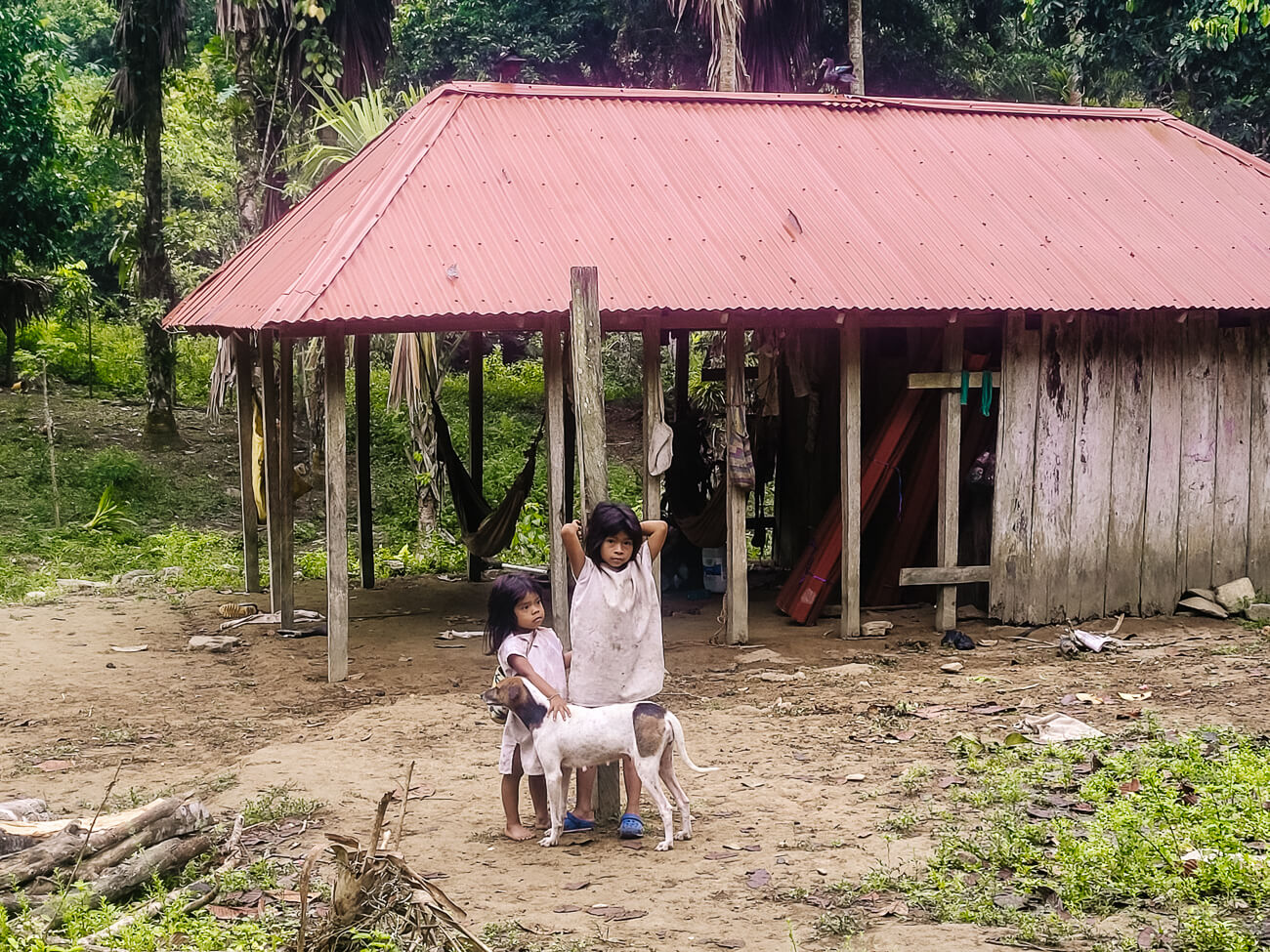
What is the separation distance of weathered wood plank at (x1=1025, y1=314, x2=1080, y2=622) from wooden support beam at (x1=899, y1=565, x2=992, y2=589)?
0.41 m

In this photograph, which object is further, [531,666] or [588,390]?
[588,390]

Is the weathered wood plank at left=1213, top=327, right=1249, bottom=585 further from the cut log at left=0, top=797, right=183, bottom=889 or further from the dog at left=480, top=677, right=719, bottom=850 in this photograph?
the cut log at left=0, top=797, right=183, bottom=889

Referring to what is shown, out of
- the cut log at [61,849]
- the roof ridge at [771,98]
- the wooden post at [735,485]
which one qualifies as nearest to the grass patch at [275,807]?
the cut log at [61,849]

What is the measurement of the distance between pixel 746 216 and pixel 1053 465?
2823mm

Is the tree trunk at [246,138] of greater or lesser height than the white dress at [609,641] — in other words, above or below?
above

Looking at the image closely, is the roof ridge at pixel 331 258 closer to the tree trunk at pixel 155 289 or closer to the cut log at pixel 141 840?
the cut log at pixel 141 840

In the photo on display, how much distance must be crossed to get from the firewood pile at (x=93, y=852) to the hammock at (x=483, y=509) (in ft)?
18.8

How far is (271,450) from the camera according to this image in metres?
10.3

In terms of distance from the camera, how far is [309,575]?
44.7ft

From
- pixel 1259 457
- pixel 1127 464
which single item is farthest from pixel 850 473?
pixel 1259 457

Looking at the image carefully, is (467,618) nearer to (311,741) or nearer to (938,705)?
(311,741)

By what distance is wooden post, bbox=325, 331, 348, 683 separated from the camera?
8148 mm

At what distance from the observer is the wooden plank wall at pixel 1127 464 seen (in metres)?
9.61

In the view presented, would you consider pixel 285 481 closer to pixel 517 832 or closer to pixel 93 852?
pixel 517 832
